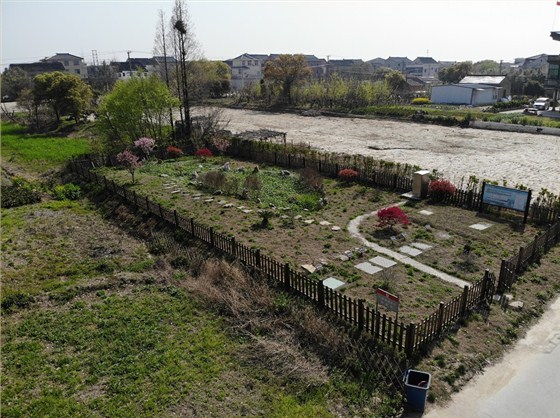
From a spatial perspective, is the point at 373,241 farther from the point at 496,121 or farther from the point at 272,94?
the point at 272,94

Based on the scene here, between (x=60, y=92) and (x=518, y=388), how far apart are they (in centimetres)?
4379

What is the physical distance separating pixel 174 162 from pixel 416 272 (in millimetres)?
17302

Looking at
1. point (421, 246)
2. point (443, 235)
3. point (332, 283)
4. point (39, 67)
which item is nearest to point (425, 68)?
point (39, 67)

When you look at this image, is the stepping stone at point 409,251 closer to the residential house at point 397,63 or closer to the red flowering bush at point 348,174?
the red flowering bush at point 348,174

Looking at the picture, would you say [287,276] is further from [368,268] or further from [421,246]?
[421,246]

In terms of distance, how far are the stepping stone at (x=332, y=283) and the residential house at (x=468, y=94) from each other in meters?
53.3

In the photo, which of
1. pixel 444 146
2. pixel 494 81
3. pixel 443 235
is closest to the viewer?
pixel 443 235

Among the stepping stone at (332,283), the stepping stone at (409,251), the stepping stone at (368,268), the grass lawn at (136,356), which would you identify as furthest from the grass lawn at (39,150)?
the stepping stone at (409,251)

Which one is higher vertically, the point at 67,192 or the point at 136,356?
the point at 67,192

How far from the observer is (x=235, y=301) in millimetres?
9641

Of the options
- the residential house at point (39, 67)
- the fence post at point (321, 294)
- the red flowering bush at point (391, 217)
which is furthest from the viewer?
the residential house at point (39, 67)

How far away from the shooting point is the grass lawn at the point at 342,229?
35.6ft

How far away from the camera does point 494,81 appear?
5819 cm

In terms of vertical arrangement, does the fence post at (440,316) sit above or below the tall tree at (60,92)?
below
